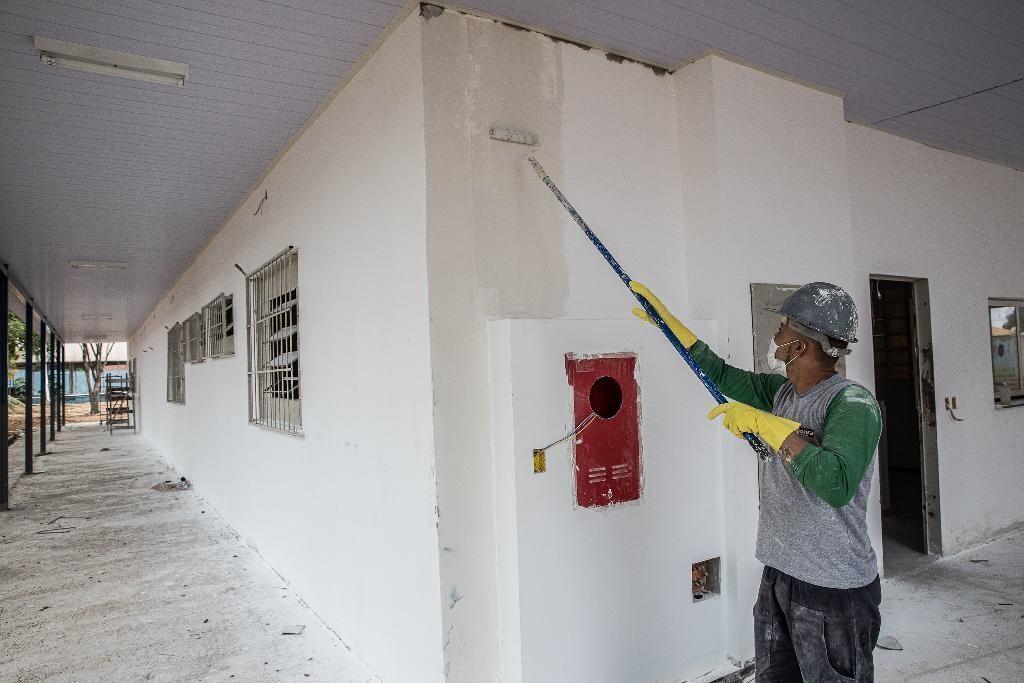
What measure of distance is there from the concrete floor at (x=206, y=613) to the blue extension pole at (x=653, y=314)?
1796 millimetres

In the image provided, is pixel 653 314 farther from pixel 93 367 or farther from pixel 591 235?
pixel 93 367

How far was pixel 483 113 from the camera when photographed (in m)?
2.57

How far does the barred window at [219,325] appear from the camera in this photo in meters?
5.94

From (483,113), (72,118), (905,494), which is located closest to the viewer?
(483,113)

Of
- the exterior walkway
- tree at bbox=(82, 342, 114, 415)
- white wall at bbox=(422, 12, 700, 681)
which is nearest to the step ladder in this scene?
tree at bbox=(82, 342, 114, 415)

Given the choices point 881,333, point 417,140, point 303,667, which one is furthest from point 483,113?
point 881,333

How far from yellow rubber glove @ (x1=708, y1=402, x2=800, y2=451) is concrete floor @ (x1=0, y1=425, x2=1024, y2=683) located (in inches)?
76.6

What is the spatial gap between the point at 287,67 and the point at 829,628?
10.3 ft

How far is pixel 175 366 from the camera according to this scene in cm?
1022

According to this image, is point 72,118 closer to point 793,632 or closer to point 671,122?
point 671,122

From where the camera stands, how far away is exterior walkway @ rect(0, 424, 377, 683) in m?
3.24

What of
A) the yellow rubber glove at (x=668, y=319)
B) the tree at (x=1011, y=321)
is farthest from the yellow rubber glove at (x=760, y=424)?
the tree at (x=1011, y=321)

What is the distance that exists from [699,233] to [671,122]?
0.59 metres

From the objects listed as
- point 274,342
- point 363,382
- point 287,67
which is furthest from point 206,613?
point 287,67
